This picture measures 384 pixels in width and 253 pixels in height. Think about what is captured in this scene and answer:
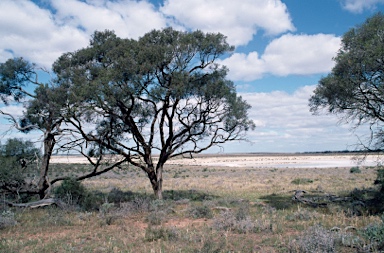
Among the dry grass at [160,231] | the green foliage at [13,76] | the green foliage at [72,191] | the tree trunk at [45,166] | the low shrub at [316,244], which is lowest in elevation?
the dry grass at [160,231]

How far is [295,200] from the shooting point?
58.4ft

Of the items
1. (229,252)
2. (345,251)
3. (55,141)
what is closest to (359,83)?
(345,251)

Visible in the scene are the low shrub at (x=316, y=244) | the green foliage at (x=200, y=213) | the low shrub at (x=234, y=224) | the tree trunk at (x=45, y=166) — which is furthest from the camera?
the tree trunk at (x=45, y=166)

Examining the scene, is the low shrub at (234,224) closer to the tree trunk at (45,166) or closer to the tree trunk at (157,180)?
the tree trunk at (157,180)

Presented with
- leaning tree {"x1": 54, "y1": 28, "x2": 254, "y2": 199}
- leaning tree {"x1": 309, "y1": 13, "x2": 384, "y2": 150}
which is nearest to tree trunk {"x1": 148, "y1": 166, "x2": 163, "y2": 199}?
leaning tree {"x1": 54, "y1": 28, "x2": 254, "y2": 199}

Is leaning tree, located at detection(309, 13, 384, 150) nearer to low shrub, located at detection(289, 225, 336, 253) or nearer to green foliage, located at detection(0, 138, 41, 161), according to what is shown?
low shrub, located at detection(289, 225, 336, 253)

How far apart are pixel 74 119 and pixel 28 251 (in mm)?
8749

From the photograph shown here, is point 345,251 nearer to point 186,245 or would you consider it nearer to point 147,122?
point 186,245

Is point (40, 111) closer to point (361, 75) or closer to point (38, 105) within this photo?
point (38, 105)

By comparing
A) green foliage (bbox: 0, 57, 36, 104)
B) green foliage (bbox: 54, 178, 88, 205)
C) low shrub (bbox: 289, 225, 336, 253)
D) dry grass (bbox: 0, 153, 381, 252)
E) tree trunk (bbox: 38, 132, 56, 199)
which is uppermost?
green foliage (bbox: 0, 57, 36, 104)

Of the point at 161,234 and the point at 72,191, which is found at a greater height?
the point at 72,191

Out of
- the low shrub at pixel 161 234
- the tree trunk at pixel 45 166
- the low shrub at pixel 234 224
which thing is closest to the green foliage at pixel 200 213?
the low shrub at pixel 234 224

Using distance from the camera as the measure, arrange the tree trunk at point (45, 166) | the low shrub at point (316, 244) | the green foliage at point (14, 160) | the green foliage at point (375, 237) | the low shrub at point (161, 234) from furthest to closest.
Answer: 1. the tree trunk at point (45, 166)
2. the green foliage at point (14, 160)
3. the low shrub at point (161, 234)
4. the green foliage at point (375, 237)
5. the low shrub at point (316, 244)

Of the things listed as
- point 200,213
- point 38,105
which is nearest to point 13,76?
point 38,105
